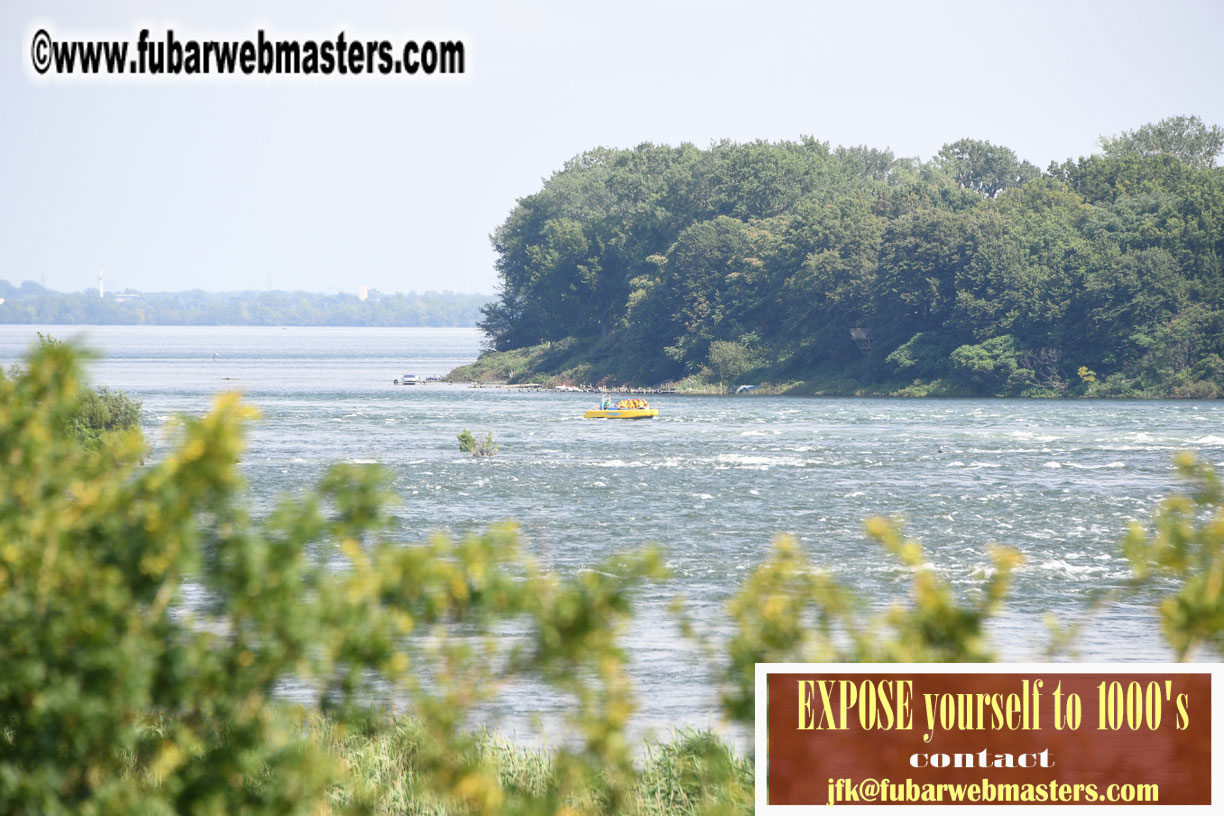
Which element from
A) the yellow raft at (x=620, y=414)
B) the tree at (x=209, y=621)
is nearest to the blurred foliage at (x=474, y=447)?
the yellow raft at (x=620, y=414)

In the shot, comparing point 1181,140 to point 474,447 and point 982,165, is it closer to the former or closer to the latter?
point 982,165

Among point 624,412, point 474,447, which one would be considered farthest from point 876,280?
point 474,447

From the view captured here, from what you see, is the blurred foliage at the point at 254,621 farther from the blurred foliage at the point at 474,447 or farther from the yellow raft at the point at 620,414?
the yellow raft at the point at 620,414

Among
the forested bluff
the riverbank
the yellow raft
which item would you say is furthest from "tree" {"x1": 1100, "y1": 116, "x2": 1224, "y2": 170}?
the yellow raft

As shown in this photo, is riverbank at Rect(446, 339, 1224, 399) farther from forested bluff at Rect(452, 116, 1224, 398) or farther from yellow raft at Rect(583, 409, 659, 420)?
yellow raft at Rect(583, 409, 659, 420)

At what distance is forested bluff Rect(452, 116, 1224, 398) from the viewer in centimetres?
8138

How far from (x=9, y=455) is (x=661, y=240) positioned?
110m

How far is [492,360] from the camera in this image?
4532 inches

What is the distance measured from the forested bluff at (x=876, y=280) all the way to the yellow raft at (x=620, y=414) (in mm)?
23265

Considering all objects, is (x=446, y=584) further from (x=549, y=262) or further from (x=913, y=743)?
(x=549, y=262)

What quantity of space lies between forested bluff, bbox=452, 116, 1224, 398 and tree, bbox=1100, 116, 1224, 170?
19 centimetres

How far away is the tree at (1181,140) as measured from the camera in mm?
119812

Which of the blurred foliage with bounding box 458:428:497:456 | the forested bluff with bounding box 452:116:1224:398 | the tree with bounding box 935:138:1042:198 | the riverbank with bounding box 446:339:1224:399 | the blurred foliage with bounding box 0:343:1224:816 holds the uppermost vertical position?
the tree with bounding box 935:138:1042:198

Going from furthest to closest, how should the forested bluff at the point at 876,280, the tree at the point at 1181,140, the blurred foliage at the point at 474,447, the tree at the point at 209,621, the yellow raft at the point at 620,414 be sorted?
the tree at the point at 1181,140, the forested bluff at the point at 876,280, the yellow raft at the point at 620,414, the blurred foliage at the point at 474,447, the tree at the point at 209,621
